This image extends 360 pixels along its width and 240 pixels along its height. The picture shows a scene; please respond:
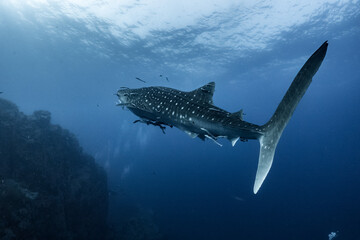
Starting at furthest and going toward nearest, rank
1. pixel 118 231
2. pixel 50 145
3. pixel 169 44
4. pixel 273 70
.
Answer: pixel 273 70, pixel 169 44, pixel 118 231, pixel 50 145

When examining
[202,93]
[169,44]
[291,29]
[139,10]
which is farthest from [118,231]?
[291,29]

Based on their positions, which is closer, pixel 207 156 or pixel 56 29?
pixel 56 29

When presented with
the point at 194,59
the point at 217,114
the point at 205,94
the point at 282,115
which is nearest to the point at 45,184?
the point at 205,94

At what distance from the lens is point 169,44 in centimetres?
2812

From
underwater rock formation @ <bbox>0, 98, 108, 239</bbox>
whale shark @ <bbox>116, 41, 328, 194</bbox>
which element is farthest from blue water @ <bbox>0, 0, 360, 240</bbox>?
whale shark @ <bbox>116, 41, 328, 194</bbox>

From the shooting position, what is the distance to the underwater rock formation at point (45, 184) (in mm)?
9039

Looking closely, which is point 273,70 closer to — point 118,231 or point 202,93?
point 118,231

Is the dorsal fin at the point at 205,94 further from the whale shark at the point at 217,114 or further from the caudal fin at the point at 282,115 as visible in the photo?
the caudal fin at the point at 282,115

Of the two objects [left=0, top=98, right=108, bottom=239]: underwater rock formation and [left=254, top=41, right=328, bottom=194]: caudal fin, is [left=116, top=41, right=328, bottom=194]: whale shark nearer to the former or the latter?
[left=254, top=41, right=328, bottom=194]: caudal fin

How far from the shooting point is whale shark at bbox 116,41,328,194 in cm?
247

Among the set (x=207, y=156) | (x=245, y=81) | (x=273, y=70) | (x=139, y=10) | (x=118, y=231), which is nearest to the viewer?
(x=118, y=231)

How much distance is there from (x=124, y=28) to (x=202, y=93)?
2360 cm

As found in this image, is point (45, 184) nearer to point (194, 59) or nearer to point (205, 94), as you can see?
point (205, 94)

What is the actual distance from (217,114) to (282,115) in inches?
34.4
